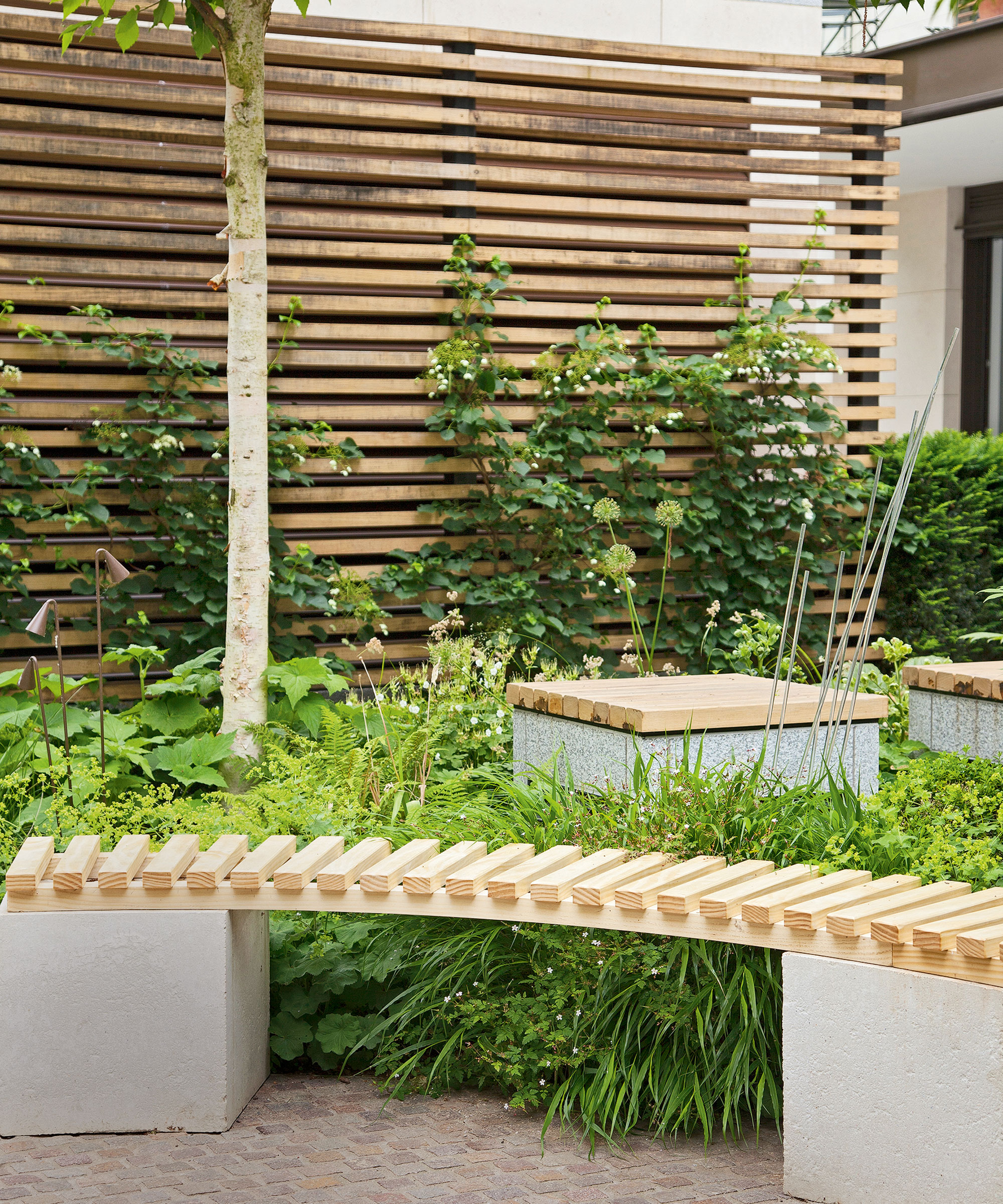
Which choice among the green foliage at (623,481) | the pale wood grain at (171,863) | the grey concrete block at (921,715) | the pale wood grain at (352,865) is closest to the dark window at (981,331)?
the green foliage at (623,481)

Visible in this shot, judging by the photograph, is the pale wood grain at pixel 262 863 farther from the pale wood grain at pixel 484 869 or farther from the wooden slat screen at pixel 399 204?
the wooden slat screen at pixel 399 204

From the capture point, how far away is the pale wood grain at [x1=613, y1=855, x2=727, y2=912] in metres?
2.90

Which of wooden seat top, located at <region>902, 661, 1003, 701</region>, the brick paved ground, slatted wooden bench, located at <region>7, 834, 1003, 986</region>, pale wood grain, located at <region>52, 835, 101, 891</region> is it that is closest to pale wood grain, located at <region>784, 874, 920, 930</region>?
slatted wooden bench, located at <region>7, 834, 1003, 986</region>

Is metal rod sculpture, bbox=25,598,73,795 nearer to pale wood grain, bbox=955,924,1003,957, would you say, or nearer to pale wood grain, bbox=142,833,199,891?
pale wood grain, bbox=142,833,199,891

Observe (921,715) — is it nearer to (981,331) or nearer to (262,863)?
(262,863)

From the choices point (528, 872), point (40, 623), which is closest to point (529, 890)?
point (528, 872)

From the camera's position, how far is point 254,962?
3314mm

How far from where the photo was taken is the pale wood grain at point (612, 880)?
115 inches

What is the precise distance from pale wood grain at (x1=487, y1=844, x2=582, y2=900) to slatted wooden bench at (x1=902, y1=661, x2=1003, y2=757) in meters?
1.98

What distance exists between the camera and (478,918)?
10.2 ft

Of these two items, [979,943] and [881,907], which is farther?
[881,907]

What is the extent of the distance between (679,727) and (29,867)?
1.91 metres

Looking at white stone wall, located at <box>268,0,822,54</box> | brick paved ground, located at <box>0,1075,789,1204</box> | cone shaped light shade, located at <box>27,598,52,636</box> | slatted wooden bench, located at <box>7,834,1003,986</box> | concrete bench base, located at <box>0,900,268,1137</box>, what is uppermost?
white stone wall, located at <box>268,0,822,54</box>

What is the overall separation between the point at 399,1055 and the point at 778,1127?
37.7 inches
